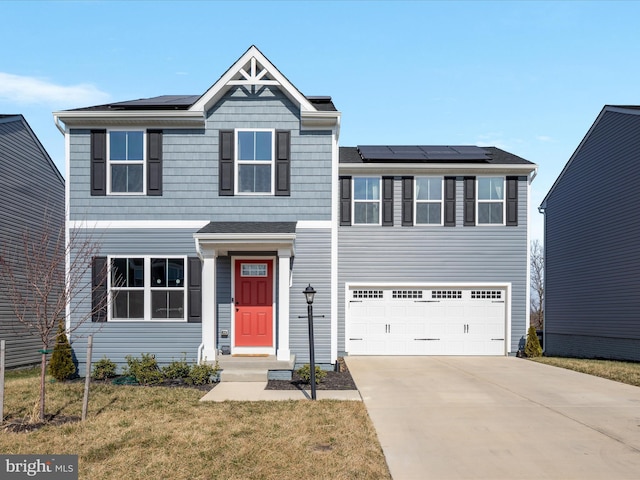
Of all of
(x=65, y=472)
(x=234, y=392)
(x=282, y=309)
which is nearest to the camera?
(x=65, y=472)

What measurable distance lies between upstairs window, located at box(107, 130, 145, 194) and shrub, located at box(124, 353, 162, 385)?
3904mm

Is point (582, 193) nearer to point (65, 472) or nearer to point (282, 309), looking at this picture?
point (282, 309)

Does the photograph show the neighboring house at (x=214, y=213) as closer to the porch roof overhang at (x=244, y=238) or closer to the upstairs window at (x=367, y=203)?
the porch roof overhang at (x=244, y=238)

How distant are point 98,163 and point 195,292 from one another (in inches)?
152

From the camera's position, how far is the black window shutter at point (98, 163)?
12750mm

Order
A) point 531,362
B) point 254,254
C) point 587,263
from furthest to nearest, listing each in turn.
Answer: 1. point 587,263
2. point 531,362
3. point 254,254

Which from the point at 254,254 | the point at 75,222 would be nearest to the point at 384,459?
the point at 254,254

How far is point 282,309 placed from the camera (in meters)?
12.1

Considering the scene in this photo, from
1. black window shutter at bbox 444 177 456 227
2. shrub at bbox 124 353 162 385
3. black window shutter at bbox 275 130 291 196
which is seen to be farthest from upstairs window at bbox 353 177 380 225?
shrub at bbox 124 353 162 385

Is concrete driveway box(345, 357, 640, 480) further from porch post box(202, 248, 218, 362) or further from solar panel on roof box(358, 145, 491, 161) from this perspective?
solar panel on roof box(358, 145, 491, 161)

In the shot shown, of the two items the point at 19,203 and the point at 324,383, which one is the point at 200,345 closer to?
the point at 324,383

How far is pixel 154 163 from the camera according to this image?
41.9ft

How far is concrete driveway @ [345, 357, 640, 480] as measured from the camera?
620 centimetres

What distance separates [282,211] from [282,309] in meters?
2.35
